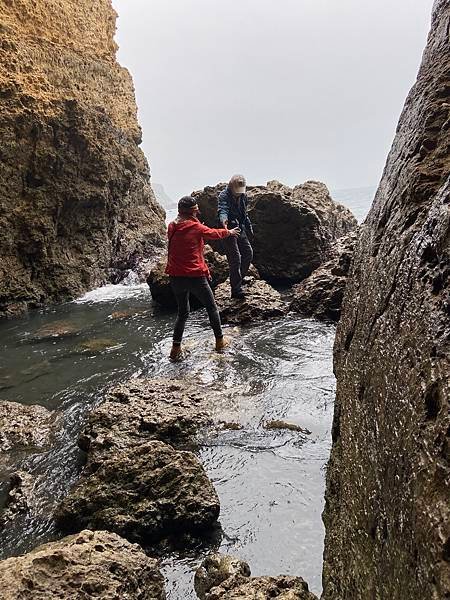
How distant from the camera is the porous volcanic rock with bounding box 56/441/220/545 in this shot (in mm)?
3350

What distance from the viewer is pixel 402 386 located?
1.74 m

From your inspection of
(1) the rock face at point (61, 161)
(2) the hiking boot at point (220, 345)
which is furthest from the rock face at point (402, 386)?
(1) the rock face at point (61, 161)

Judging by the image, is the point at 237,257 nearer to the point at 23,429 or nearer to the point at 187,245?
the point at 187,245

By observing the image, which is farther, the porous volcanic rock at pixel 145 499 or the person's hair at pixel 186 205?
the person's hair at pixel 186 205

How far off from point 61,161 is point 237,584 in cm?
1395

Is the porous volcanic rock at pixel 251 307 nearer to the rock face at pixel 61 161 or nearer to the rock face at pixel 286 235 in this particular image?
the rock face at pixel 286 235

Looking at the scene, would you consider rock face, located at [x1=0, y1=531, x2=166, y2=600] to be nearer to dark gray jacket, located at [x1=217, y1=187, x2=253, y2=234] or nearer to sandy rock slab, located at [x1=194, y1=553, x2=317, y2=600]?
sandy rock slab, located at [x1=194, y1=553, x2=317, y2=600]

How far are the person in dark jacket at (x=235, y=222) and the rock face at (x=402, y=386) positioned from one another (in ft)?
18.4

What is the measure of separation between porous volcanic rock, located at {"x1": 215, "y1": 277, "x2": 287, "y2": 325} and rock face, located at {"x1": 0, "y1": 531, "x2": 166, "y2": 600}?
6.25m

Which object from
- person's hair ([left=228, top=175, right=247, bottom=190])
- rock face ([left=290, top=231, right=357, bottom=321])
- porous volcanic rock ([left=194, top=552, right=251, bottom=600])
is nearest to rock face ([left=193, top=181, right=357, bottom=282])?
rock face ([left=290, top=231, right=357, bottom=321])

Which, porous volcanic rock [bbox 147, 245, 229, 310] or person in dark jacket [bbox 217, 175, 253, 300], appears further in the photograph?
porous volcanic rock [bbox 147, 245, 229, 310]

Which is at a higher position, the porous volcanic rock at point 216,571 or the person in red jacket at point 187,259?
the person in red jacket at point 187,259

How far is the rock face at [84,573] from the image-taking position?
2.32 m

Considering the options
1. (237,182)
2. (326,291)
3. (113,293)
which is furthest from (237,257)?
(113,293)
